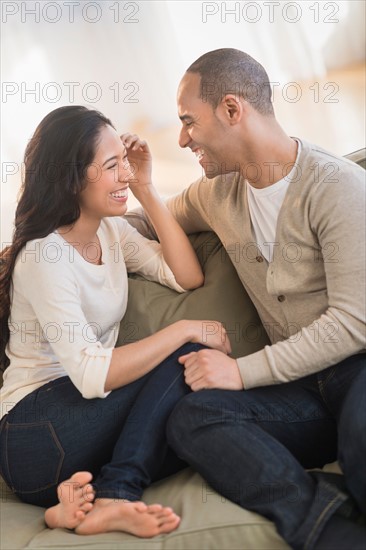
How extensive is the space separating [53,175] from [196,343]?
1.59 feet

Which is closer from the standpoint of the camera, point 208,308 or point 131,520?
point 131,520

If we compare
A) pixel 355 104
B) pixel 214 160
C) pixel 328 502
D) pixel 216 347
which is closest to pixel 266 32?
pixel 355 104

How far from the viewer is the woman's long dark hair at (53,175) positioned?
173 cm

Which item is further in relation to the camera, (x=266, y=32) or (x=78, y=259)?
(x=266, y=32)

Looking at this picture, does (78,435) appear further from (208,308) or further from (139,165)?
(139,165)

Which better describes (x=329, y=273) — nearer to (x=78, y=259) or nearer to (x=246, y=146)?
(x=246, y=146)

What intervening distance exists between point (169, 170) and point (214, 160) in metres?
2.30

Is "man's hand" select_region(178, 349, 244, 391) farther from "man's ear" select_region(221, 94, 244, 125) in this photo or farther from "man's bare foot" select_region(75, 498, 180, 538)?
"man's ear" select_region(221, 94, 244, 125)

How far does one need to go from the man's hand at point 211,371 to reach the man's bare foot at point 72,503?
30 centimetres

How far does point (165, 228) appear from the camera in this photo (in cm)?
197

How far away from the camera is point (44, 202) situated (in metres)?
1.76

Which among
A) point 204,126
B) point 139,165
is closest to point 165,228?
point 139,165

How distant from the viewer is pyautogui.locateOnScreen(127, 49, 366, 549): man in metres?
1.44

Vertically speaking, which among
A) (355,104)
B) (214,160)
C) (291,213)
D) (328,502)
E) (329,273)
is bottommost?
(328,502)
